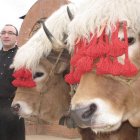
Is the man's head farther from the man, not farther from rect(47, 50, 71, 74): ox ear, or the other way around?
rect(47, 50, 71, 74): ox ear

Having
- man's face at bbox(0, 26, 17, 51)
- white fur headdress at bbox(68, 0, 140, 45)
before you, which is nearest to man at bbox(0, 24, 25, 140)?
man's face at bbox(0, 26, 17, 51)

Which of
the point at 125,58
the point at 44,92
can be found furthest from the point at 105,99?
the point at 44,92

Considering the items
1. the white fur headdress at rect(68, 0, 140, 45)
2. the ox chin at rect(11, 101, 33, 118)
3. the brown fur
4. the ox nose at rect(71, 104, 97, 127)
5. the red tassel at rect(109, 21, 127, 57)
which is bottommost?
the brown fur

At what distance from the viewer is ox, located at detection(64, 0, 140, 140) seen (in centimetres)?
148

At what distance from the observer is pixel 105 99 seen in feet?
4.86

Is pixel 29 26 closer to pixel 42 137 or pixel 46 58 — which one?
pixel 42 137

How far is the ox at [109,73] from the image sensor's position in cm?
148

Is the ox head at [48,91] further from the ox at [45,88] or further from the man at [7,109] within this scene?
the man at [7,109]

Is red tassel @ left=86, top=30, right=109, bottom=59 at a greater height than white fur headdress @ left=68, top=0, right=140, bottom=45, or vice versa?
white fur headdress @ left=68, top=0, right=140, bottom=45

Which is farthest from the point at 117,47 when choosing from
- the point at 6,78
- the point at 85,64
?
the point at 6,78

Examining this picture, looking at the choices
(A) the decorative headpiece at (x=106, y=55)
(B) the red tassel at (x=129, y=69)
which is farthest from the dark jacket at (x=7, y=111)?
(B) the red tassel at (x=129, y=69)

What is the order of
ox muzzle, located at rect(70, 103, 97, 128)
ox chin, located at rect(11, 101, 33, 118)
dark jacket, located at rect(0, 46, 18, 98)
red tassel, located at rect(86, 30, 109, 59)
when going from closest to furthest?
ox muzzle, located at rect(70, 103, 97, 128)
red tassel, located at rect(86, 30, 109, 59)
ox chin, located at rect(11, 101, 33, 118)
dark jacket, located at rect(0, 46, 18, 98)

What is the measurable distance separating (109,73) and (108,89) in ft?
0.40

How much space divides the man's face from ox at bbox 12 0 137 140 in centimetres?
83
